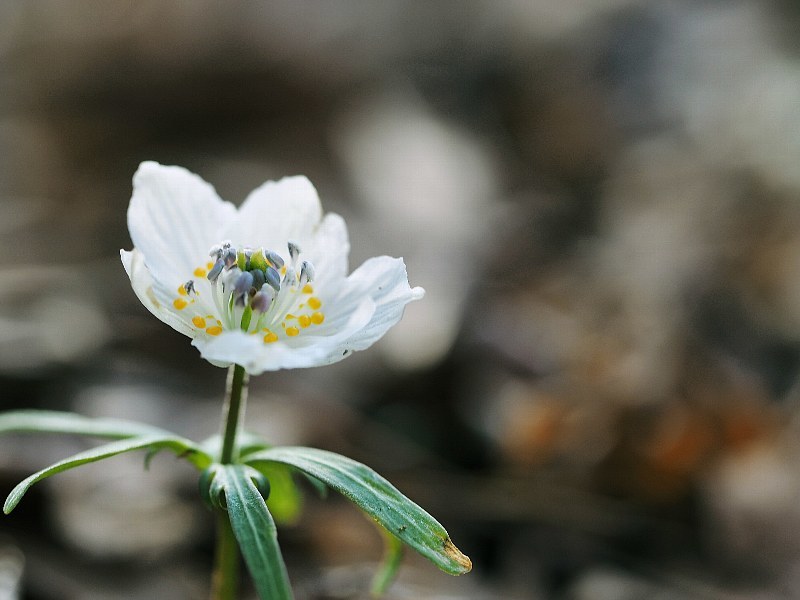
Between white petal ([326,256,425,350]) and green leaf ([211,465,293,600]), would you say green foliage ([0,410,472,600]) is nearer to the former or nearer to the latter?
green leaf ([211,465,293,600])

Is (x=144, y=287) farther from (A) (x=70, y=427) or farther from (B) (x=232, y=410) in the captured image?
(A) (x=70, y=427)

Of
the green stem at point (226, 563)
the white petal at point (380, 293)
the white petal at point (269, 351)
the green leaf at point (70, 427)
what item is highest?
the white petal at point (380, 293)

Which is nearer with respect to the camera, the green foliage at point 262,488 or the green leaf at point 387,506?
the green foliage at point 262,488

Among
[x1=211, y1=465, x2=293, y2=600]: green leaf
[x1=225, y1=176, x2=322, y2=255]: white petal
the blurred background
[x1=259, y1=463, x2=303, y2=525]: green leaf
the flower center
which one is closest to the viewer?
[x1=211, y1=465, x2=293, y2=600]: green leaf

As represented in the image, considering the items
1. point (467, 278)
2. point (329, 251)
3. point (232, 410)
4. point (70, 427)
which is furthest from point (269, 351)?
point (467, 278)

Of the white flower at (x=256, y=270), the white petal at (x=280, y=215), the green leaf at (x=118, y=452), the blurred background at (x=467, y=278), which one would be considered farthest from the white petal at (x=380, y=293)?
the blurred background at (x=467, y=278)

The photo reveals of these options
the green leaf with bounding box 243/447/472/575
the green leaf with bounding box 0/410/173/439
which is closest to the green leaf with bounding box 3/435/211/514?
the green leaf with bounding box 0/410/173/439

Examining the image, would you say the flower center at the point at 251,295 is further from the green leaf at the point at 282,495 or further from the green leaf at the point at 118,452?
the green leaf at the point at 282,495
